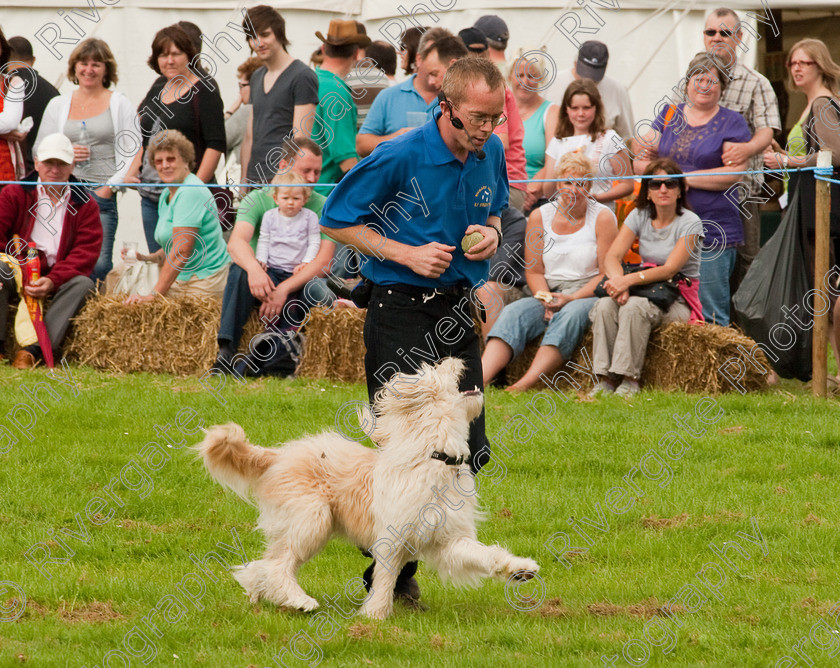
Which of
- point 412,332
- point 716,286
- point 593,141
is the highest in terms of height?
point 593,141

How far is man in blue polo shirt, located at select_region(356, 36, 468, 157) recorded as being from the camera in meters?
10.5

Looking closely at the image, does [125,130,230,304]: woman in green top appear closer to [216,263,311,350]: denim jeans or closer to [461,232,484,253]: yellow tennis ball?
[216,263,311,350]: denim jeans

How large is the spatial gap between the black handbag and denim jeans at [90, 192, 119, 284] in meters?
5.39

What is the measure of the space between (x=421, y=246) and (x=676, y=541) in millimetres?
2711

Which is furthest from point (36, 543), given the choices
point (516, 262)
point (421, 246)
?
point (516, 262)

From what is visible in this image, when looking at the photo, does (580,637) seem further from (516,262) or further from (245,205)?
(245,205)

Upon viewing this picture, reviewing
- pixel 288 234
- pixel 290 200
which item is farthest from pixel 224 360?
pixel 290 200

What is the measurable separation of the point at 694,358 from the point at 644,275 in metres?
0.86

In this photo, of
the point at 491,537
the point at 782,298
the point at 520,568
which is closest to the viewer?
the point at 520,568

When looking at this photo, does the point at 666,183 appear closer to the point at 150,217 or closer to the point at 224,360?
the point at 224,360

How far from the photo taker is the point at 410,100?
11.0 m

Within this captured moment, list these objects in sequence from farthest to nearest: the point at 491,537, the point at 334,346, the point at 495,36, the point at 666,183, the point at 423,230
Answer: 1. the point at 495,36
2. the point at 334,346
3. the point at 666,183
4. the point at 491,537
5. the point at 423,230

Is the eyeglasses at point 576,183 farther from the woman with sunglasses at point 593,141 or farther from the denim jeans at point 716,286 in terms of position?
the denim jeans at point 716,286

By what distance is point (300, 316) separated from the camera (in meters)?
11.3
